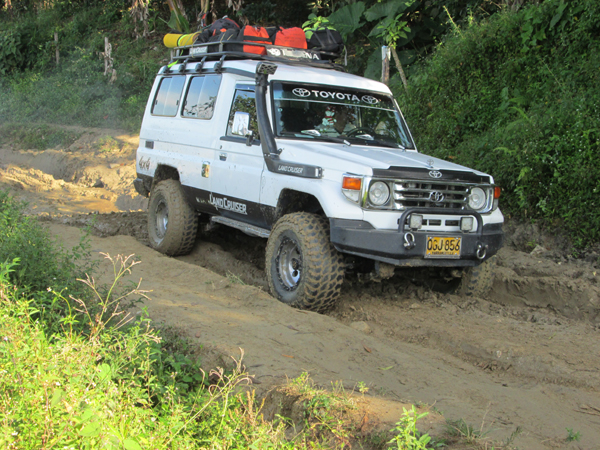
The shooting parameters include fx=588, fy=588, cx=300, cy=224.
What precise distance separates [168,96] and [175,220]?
1738mm

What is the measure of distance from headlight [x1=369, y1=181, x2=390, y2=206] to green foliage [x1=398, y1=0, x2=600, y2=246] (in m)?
3.49

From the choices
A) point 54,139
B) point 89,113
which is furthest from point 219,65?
point 89,113

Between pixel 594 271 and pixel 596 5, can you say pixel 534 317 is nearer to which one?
pixel 594 271

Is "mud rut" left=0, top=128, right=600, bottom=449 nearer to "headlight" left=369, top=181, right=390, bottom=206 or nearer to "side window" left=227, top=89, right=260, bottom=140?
"headlight" left=369, top=181, right=390, bottom=206

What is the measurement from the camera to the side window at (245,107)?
19.8 ft

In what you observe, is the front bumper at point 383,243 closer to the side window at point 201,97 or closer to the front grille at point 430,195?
the front grille at point 430,195

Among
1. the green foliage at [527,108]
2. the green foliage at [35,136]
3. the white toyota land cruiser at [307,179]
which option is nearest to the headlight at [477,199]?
the white toyota land cruiser at [307,179]

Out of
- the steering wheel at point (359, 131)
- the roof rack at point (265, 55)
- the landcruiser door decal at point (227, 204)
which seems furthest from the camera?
the roof rack at point (265, 55)

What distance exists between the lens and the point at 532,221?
7898mm

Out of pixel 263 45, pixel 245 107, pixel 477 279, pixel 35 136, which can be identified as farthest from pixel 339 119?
pixel 35 136

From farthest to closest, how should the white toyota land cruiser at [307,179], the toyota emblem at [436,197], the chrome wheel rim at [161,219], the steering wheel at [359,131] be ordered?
1. the chrome wheel rim at [161,219]
2. the steering wheel at [359,131]
3. the toyota emblem at [436,197]
4. the white toyota land cruiser at [307,179]

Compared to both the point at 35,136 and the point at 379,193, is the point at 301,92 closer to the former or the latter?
the point at 379,193

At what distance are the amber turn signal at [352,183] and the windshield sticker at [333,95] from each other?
1.44 meters

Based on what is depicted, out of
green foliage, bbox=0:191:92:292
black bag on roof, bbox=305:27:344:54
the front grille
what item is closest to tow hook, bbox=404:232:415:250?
the front grille
